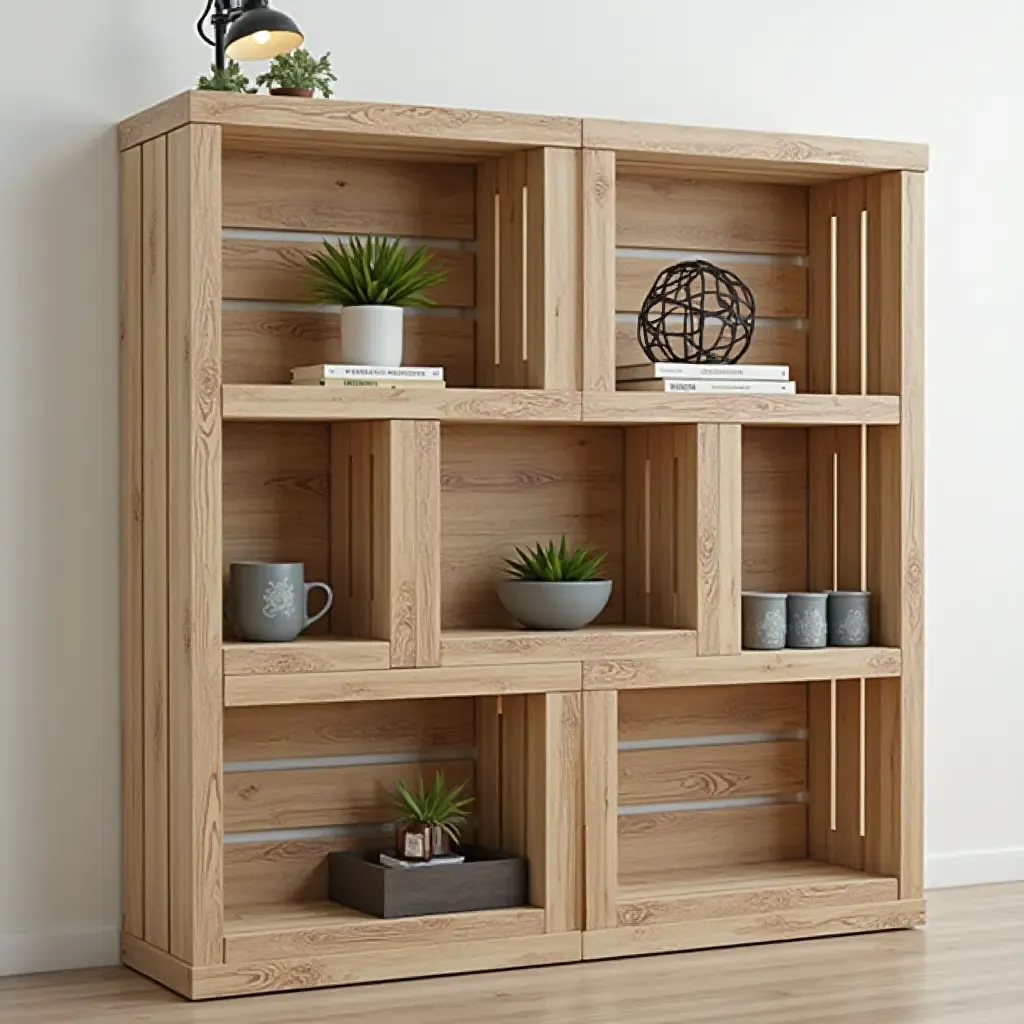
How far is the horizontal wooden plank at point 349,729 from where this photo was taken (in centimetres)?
384

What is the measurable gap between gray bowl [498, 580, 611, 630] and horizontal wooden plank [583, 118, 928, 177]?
0.81 meters

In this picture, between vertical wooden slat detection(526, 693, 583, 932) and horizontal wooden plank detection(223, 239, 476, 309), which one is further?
Answer: horizontal wooden plank detection(223, 239, 476, 309)

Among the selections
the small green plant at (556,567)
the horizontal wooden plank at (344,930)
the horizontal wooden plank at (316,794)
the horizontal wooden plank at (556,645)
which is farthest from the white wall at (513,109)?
the small green plant at (556,567)

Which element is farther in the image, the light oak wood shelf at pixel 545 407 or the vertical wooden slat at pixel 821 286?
the vertical wooden slat at pixel 821 286

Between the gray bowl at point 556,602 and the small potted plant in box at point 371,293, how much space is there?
0.49 metres

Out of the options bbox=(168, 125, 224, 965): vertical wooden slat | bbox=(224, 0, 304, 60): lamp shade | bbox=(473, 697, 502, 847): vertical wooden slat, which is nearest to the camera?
bbox=(168, 125, 224, 965): vertical wooden slat

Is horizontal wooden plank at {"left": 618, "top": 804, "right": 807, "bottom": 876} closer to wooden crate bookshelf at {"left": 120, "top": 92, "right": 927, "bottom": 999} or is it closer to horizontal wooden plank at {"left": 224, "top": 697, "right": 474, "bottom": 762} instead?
wooden crate bookshelf at {"left": 120, "top": 92, "right": 927, "bottom": 999}

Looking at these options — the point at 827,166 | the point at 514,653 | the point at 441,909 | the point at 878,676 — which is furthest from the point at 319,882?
the point at 827,166

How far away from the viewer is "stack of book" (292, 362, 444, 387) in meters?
3.60

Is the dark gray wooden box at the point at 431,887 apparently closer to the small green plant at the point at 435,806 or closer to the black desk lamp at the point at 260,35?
the small green plant at the point at 435,806

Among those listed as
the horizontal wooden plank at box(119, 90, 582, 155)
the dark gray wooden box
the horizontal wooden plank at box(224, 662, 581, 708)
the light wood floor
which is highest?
the horizontal wooden plank at box(119, 90, 582, 155)

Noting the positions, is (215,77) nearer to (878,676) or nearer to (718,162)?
(718,162)
